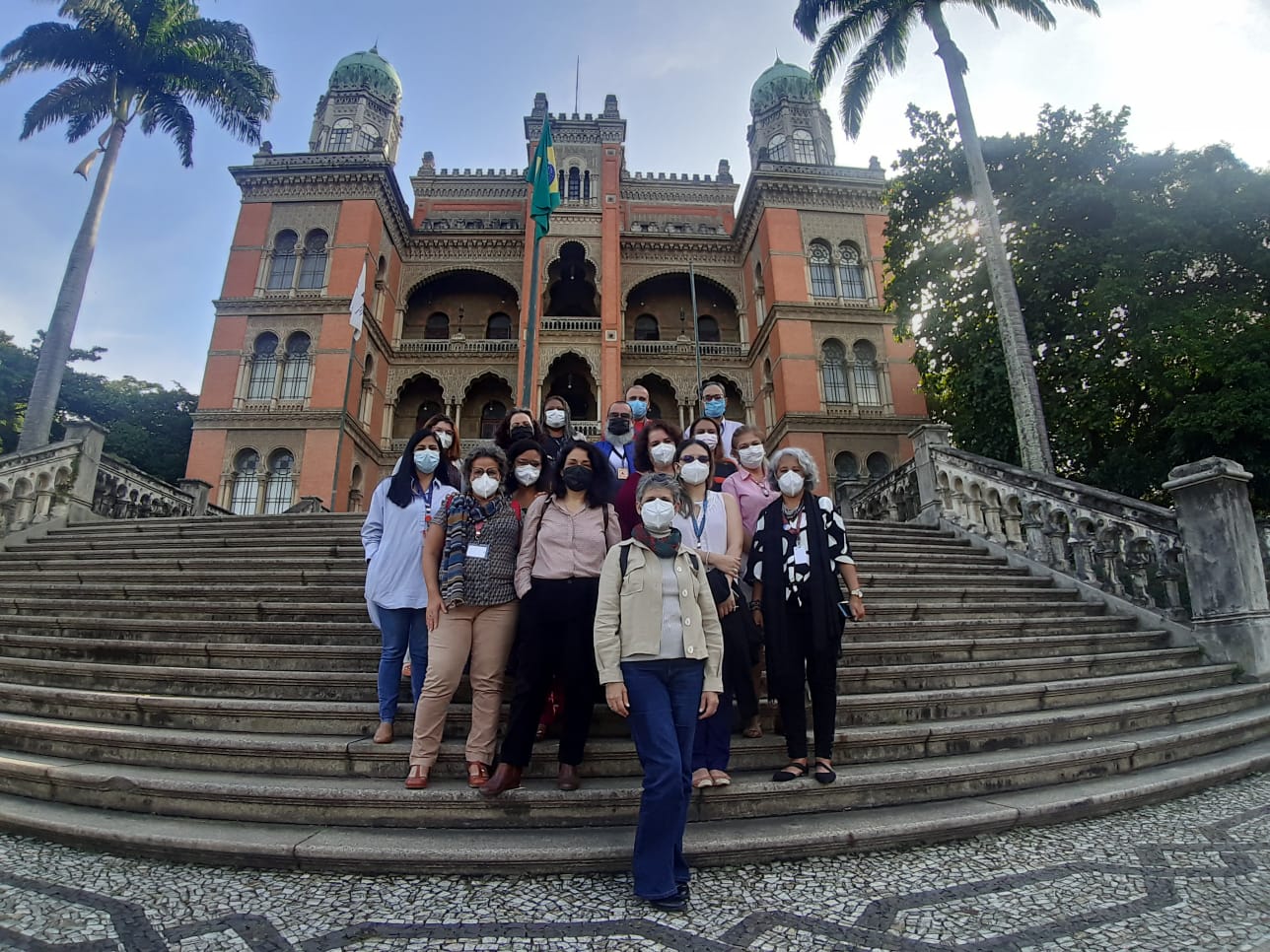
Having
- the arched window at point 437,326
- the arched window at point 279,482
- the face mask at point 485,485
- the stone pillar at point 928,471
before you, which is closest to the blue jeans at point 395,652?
the face mask at point 485,485

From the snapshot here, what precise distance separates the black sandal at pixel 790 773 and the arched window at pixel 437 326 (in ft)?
82.6

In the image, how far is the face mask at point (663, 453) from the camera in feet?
11.7

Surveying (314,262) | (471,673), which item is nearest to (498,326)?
(314,262)

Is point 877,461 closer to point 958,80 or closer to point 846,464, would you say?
point 846,464

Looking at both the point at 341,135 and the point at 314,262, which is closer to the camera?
the point at 314,262

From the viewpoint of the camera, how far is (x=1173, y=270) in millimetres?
11781

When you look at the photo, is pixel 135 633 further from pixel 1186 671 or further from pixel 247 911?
pixel 1186 671

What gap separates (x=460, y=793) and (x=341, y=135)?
1231 inches

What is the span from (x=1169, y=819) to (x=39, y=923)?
4976 millimetres

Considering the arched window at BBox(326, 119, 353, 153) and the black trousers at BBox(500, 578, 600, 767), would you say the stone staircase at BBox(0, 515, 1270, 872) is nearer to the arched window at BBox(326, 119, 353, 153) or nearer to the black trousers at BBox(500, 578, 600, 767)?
the black trousers at BBox(500, 578, 600, 767)

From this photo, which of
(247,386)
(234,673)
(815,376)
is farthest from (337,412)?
(234,673)

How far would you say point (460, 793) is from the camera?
2980mm

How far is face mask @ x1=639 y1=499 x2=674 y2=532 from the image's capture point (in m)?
2.81

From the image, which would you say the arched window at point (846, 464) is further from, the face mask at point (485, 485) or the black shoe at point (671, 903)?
the black shoe at point (671, 903)
